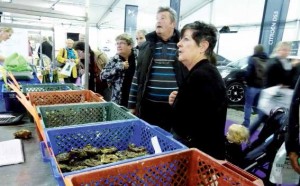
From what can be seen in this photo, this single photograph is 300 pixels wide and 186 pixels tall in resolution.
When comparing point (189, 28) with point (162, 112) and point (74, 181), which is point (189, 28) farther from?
point (74, 181)

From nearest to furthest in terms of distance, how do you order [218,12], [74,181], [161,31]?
1. [74,181]
2. [161,31]
3. [218,12]

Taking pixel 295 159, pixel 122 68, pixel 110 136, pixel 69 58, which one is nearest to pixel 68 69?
pixel 69 58

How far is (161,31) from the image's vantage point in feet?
6.56

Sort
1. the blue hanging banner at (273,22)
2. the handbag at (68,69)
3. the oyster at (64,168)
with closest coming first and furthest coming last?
the oyster at (64,168) → the handbag at (68,69) → the blue hanging banner at (273,22)

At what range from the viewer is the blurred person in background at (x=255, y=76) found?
4.43 meters

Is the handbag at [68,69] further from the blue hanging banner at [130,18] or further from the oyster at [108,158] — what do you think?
the blue hanging banner at [130,18]

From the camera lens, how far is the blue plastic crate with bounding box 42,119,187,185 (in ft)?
3.41

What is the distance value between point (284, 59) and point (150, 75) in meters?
2.69

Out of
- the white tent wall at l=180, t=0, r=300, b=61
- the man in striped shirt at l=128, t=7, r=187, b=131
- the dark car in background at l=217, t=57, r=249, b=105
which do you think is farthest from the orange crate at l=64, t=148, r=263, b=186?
the white tent wall at l=180, t=0, r=300, b=61

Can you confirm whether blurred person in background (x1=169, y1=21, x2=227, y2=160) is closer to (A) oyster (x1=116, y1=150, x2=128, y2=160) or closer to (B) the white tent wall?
(A) oyster (x1=116, y1=150, x2=128, y2=160)

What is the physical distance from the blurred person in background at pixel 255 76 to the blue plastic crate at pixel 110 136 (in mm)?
3666

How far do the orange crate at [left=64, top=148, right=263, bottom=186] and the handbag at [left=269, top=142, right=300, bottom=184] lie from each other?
126 centimetres

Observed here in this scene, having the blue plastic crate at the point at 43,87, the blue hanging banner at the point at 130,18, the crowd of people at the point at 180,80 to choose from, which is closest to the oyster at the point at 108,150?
the crowd of people at the point at 180,80

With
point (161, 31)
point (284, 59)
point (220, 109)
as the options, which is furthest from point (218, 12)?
point (220, 109)
